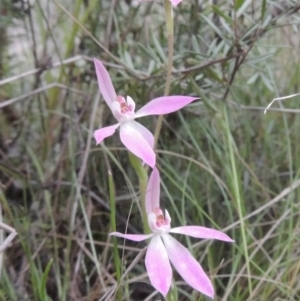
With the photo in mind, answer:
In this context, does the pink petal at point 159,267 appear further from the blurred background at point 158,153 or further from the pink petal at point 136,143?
the blurred background at point 158,153

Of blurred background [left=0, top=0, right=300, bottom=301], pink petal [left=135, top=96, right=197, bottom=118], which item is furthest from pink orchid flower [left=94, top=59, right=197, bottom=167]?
blurred background [left=0, top=0, right=300, bottom=301]

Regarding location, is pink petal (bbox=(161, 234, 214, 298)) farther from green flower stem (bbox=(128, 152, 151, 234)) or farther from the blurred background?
the blurred background

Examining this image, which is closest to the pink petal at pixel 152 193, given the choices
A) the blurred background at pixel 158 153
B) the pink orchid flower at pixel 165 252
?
the pink orchid flower at pixel 165 252

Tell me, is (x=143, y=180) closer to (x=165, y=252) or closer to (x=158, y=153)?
(x=165, y=252)

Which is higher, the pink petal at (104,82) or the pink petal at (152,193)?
the pink petal at (104,82)

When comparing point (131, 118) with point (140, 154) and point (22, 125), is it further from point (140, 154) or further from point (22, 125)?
point (22, 125)

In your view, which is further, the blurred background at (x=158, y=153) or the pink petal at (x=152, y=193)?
the blurred background at (x=158, y=153)

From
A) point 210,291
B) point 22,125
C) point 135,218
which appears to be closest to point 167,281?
point 210,291
